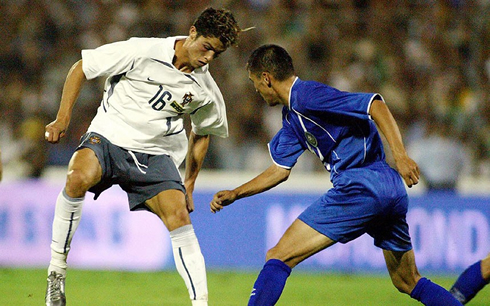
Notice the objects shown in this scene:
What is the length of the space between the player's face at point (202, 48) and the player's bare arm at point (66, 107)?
0.81 metres

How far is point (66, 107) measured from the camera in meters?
4.92

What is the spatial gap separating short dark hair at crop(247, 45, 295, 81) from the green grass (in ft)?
8.89

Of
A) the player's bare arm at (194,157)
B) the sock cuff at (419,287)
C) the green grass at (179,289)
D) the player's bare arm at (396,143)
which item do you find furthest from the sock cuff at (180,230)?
A: the green grass at (179,289)

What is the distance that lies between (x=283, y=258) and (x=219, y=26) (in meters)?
1.68

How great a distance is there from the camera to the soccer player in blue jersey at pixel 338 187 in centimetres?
452

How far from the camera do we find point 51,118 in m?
10.8

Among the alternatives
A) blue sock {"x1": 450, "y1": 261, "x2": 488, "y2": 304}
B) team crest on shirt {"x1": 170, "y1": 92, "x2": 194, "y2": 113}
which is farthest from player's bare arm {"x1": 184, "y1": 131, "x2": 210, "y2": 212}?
blue sock {"x1": 450, "y1": 261, "x2": 488, "y2": 304}

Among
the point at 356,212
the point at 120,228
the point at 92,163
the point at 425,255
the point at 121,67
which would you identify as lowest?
the point at 425,255

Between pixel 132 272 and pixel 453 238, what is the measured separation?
439 centimetres

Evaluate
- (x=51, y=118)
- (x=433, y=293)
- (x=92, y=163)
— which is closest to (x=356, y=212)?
(x=433, y=293)

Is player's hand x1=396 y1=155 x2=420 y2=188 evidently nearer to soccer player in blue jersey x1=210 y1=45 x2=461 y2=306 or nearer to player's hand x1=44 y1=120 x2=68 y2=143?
soccer player in blue jersey x1=210 y1=45 x2=461 y2=306

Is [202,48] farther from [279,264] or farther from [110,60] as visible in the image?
[279,264]

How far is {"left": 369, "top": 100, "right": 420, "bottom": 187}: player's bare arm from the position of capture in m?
4.09

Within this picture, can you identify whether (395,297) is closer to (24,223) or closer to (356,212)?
(356,212)
